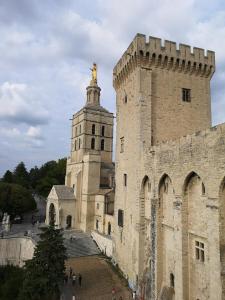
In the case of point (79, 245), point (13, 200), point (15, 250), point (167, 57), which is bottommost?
point (15, 250)

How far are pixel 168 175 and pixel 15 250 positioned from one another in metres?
23.3

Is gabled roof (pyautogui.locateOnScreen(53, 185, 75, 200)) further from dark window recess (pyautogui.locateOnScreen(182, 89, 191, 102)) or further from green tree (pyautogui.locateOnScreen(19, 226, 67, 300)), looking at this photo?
dark window recess (pyautogui.locateOnScreen(182, 89, 191, 102))

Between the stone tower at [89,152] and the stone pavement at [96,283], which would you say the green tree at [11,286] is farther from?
the stone tower at [89,152]

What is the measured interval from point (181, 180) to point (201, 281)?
522 centimetres

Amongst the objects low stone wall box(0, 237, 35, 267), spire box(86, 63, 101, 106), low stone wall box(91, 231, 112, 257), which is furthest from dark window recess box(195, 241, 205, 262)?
spire box(86, 63, 101, 106)

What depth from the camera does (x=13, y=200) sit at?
45906 mm

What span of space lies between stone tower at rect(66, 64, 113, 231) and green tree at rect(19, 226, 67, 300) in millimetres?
18023

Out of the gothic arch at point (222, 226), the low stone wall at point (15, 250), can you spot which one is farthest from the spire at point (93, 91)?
the gothic arch at point (222, 226)

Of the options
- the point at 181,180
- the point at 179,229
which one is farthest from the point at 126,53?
the point at 179,229

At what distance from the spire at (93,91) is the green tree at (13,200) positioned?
63.2 ft

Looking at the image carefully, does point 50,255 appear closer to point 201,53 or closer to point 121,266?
point 121,266

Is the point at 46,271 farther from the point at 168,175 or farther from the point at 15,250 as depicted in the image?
the point at 15,250

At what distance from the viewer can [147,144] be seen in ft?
69.3

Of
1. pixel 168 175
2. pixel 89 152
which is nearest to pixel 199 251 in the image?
pixel 168 175
